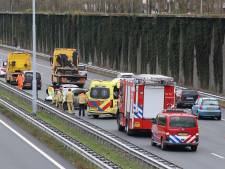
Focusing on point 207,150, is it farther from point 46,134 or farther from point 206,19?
point 206,19

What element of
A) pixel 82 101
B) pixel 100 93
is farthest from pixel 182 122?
pixel 82 101

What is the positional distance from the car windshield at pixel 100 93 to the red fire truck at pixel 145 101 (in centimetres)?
791

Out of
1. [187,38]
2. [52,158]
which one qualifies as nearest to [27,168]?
[52,158]

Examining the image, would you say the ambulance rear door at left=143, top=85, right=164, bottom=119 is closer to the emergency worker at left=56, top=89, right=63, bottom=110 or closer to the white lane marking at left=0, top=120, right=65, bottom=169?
the white lane marking at left=0, top=120, right=65, bottom=169

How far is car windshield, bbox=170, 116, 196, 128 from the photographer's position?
34906 mm

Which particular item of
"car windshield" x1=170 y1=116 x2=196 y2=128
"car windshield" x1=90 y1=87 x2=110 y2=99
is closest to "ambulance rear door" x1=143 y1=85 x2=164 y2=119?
"car windshield" x1=170 y1=116 x2=196 y2=128

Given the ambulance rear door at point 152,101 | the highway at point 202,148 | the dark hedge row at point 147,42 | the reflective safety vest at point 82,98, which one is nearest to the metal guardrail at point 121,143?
the highway at point 202,148

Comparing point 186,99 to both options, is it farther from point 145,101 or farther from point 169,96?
point 145,101

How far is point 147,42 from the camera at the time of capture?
8662cm

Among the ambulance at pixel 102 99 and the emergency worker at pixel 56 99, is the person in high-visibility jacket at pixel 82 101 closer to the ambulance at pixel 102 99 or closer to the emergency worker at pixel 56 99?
the ambulance at pixel 102 99

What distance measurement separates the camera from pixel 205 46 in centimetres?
7356

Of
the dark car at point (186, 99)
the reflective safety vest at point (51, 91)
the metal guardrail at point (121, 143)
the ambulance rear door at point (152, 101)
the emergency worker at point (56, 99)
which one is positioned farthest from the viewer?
the dark car at point (186, 99)

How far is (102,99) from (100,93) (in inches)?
29.3

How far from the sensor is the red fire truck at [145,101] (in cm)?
3959
